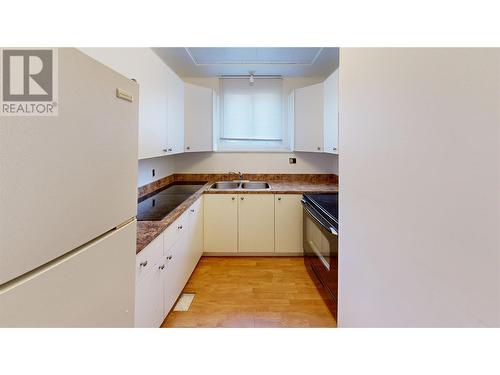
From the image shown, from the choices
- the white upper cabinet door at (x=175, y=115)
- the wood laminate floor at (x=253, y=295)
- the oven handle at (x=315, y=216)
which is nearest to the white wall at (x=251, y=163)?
the white upper cabinet door at (x=175, y=115)

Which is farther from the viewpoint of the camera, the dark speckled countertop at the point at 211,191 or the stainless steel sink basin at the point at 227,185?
the stainless steel sink basin at the point at 227,185

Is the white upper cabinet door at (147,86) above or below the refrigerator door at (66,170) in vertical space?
above

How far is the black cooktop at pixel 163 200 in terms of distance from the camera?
195cm

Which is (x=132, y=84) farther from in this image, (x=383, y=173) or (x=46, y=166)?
(x=383, y=173)

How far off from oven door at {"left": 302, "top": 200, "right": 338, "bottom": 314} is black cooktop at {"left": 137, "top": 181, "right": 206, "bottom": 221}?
1.18 meters

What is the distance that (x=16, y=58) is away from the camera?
525mm

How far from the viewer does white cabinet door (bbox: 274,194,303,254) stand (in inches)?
124

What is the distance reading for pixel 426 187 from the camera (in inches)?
27.5

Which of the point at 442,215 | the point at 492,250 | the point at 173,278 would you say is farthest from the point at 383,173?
the point at 173,278

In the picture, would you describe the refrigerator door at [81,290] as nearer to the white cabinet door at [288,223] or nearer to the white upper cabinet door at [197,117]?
the white cabinet door at [288,223]

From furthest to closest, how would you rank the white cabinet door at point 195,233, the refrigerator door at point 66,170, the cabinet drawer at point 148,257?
1. the white cabinet door at point 195,233
2. the cabinet drawer at point 148,257
3. the refrigerator door at point 66,170

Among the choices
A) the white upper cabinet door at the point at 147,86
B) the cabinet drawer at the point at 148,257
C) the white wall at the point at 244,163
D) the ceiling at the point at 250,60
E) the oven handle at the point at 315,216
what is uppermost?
the ceiling at the point at 250,60

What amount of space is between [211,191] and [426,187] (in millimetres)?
2654
